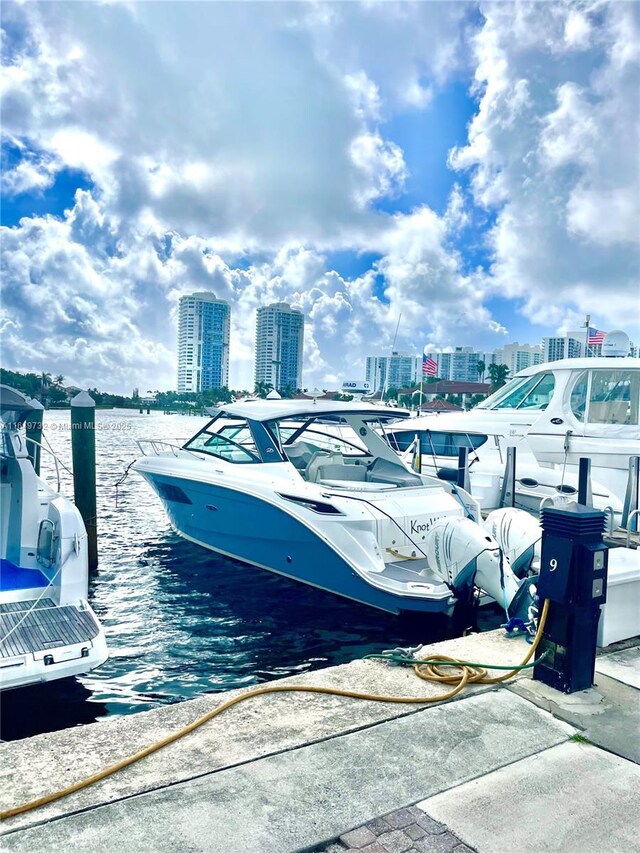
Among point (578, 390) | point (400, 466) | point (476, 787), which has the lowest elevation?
point (476, 787)

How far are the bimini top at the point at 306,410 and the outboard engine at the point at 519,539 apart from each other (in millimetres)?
2510

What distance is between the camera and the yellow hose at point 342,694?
113 inches

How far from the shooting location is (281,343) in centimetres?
6494

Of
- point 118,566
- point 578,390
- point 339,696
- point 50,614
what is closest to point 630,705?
point 339,696

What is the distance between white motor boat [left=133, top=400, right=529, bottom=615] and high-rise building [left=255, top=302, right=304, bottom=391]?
48.6 metres

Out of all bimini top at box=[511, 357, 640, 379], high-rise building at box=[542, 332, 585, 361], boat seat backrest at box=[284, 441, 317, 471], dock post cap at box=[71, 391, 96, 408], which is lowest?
boat seat backrest at box=[284, 441, 317, 471]

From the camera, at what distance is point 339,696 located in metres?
3.92

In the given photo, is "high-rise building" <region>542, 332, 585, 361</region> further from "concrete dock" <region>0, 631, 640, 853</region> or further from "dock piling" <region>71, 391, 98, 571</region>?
"concrete dock" <region>0, 631, 640, 853</region>

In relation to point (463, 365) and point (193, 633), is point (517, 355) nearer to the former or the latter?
point (463, 365)

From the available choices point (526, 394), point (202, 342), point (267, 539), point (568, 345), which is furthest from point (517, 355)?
point (267, 539)

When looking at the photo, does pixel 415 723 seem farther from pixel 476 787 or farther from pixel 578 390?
pixel 578 390

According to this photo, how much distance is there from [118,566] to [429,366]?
47.2 feet

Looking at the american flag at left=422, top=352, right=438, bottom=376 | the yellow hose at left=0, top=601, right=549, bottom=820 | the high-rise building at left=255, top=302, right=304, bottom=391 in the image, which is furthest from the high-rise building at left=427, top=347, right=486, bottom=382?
the yellow hose at left=0, top=601, right=549, bottom=820

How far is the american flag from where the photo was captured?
2189 cm
